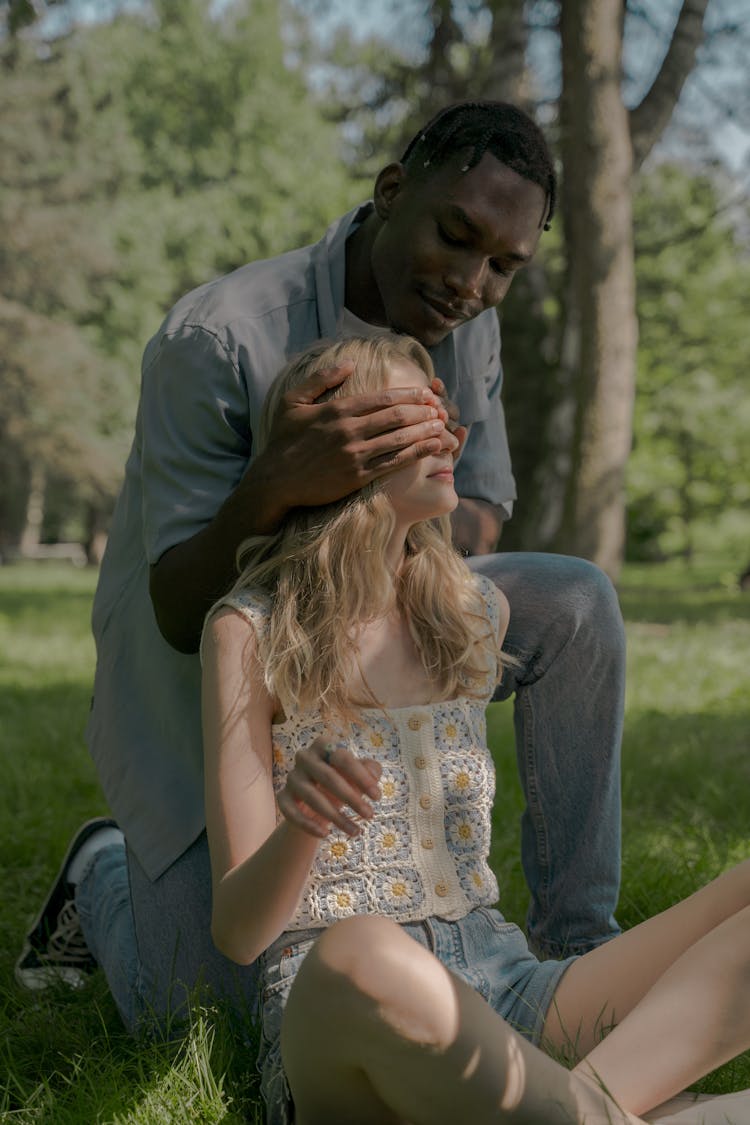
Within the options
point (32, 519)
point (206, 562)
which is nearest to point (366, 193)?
point (32, 519)

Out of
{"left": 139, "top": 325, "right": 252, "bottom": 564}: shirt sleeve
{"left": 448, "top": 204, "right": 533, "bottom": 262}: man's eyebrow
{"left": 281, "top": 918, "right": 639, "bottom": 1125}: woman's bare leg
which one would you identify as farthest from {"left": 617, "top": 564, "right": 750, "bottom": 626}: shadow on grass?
{"left": 281, "top": 918, "right": 639, "bottom": 1125}: woman's bare leg

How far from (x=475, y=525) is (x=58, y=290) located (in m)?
23.6

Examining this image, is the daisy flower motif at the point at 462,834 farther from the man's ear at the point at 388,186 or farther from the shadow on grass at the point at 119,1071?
the man's ear at the point at 388,186

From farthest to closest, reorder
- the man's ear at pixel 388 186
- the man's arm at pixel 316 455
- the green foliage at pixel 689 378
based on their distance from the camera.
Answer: the green foliage at pixel 689 378
the man's ear at pixel 388 186
the man's arm at pixel 316 455

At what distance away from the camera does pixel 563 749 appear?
2695 millimetres

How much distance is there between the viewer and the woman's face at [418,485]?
230 centimetres

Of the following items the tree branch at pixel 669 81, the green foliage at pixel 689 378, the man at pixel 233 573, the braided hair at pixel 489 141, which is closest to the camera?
the man at pixel 233 573

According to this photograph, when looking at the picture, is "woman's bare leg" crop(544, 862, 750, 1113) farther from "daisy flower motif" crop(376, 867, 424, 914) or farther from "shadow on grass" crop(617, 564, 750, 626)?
"shadow on grass" crop(617, 564, 750, 626)

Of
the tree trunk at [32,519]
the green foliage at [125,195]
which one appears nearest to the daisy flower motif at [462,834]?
the green foliage at [125,195]

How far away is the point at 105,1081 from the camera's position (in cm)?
218

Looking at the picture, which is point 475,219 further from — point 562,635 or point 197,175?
point 197,175

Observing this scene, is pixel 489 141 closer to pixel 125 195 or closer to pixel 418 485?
pixel 418 485

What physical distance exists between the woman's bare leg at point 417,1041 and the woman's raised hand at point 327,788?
0.15 metres

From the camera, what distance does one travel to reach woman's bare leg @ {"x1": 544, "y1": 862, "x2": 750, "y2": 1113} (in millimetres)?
1906
